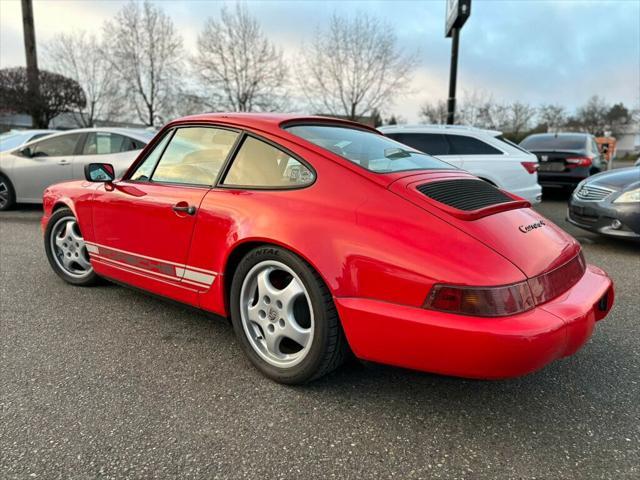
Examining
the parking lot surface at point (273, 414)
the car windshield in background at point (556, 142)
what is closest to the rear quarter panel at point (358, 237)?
the parking lot surface at point (273, 414)

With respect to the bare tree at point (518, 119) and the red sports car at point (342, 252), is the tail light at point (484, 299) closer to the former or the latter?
the red sports car at point (342, 252)

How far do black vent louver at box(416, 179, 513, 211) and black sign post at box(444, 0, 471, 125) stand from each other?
9.01m

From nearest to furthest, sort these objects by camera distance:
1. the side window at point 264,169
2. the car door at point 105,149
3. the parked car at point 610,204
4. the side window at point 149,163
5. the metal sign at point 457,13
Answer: the side window at point 264,169, the side window at point 149,163, the parked car at point 610,204, the car door at point 105,149, the metal sign at point 457,13

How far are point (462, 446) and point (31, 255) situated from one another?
15.9 feet

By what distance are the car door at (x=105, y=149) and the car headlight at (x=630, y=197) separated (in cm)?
657

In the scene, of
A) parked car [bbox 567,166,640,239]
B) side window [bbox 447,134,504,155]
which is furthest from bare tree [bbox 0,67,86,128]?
parked car [bbox 567,166,640,239]

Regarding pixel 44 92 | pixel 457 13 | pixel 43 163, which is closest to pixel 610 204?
pixel 457 13

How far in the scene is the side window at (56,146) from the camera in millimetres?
7578

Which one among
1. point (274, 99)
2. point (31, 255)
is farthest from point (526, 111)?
point (31, 255)

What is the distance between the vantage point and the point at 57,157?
754cm

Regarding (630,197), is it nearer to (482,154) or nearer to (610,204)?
(610,204)

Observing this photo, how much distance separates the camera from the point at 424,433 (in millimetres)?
1990

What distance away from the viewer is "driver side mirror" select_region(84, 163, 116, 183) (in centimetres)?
317

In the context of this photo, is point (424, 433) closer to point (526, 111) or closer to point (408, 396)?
point (408, 396)
